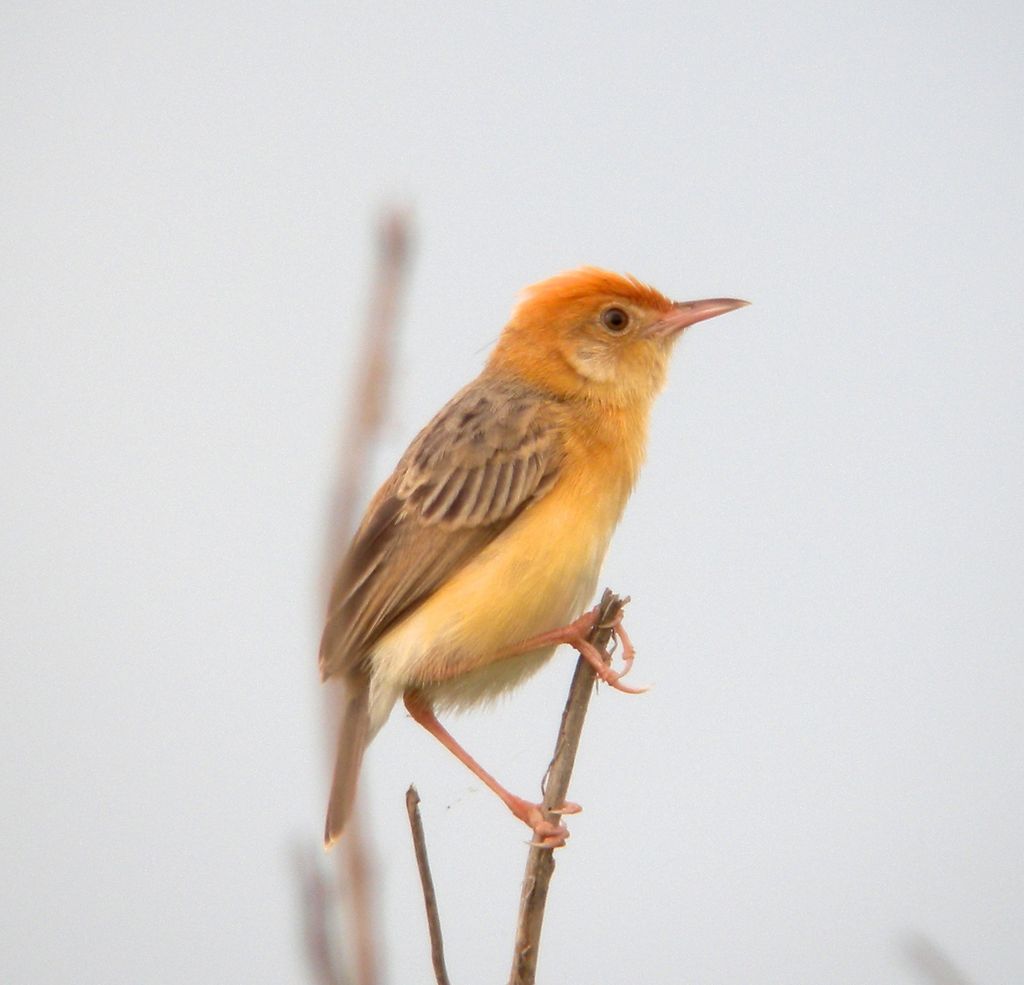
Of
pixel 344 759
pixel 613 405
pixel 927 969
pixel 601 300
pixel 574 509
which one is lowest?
pixel 344 759

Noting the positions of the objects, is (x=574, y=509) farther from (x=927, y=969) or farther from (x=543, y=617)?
(x=927, y=969)

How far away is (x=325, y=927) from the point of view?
2.17m

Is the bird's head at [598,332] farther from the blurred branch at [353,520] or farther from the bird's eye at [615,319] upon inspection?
the blurred branch at [353,520]

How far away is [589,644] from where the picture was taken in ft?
14.6

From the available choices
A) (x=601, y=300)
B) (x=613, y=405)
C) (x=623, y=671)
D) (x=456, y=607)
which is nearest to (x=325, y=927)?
(x=623, y=671)

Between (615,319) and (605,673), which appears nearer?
(605,673)

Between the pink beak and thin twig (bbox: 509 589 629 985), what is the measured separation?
2.10m

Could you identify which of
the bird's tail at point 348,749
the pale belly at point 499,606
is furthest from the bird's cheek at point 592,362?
the bird's tail at point 348,749

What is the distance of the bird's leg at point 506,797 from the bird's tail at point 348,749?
20cm

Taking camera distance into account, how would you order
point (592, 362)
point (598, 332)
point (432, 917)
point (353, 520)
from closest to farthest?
point (353, 520) < point (432, 917) < point (592, 362) < point (598, 332)

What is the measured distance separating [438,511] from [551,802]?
168 cm

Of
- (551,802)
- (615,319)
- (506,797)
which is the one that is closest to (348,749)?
(506,797)

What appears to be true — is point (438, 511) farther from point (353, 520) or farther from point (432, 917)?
point (353, 520)

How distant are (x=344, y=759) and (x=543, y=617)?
2.76ft
